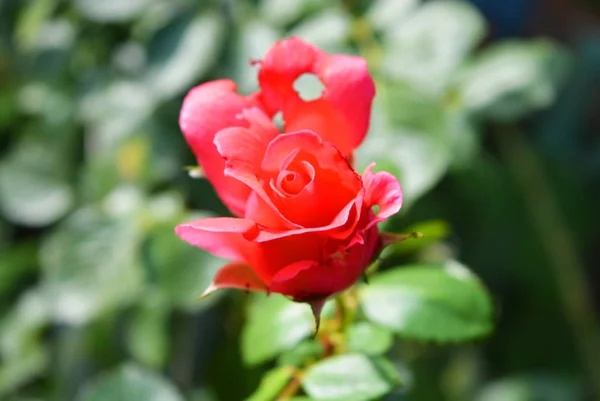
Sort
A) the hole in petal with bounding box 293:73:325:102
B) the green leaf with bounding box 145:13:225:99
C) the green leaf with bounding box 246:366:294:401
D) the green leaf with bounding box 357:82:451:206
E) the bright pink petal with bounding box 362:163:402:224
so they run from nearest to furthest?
the bright pink petal with bounding box 362:163:402:224 < the green leaf with bounding box 246:366:294:401 < the hole in petal with bounding box 293:73:325:102 < the green leaf with bounding box 357:82:451:206 < the green leaf with bounding box 145:13:225:99

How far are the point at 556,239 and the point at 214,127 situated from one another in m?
0.91

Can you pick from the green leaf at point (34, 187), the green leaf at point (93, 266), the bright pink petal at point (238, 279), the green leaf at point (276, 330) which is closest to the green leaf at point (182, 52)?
the green leaf at point (93, 266)

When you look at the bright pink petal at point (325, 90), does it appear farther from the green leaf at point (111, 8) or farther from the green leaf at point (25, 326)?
the green leaf at point (25, 326)

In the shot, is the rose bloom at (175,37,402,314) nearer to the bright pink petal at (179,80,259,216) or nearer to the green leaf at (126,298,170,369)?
the bright pink petal at (179,80,259,216)

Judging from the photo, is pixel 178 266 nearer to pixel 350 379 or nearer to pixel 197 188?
pixel 197 188

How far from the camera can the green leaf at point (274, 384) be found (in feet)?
1.57

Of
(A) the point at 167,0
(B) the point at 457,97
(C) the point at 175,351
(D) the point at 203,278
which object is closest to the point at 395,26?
(B) the point at 457,97

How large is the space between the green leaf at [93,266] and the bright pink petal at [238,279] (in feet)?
1.55

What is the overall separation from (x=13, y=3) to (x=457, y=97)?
2.06ft

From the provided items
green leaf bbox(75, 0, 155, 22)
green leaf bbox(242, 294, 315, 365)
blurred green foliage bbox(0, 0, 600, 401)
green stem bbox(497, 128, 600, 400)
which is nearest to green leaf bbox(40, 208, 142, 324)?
blurred green foliage bbox(0, 0, 600, 401)

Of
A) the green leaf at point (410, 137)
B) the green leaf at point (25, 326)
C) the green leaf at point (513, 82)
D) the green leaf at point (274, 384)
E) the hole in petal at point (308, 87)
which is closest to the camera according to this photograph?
the green leaf at point (274, 384)

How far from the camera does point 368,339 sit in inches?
19.8

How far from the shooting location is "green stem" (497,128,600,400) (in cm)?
115

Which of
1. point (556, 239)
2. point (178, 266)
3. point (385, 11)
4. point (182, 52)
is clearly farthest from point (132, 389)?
point (556, 239)
